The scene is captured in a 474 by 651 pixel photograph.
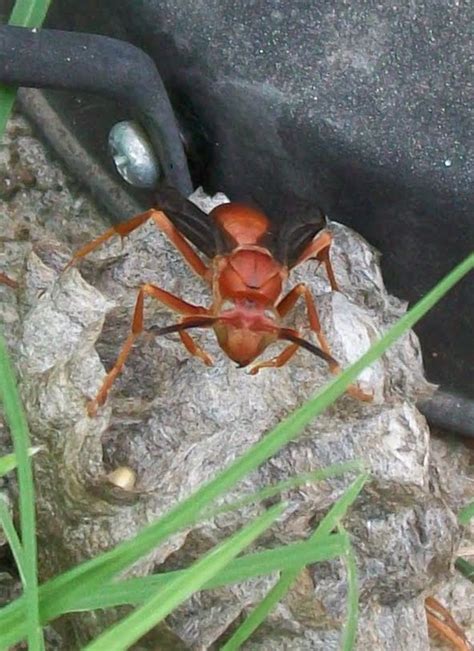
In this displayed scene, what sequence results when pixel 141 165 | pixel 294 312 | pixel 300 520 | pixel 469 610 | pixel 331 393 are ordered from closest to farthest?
pixel 331 393 < pixel 300 520 < pixel 294 312 < pixel 141 165 < pixel 469 610

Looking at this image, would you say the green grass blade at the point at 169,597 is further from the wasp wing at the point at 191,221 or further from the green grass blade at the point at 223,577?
the wasp wing at the point at 191,221

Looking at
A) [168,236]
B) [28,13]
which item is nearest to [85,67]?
[28,13]

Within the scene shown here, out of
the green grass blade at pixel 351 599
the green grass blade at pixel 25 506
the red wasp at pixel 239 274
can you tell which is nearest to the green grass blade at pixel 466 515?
the red wasp at pixel 239 274

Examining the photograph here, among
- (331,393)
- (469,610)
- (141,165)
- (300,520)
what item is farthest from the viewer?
(469,610)

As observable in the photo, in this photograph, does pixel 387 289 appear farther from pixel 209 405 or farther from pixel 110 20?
pixel 110 20

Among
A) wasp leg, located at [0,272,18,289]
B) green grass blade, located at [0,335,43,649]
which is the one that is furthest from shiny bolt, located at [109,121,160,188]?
green grass blade, located at [0,335,43,649]

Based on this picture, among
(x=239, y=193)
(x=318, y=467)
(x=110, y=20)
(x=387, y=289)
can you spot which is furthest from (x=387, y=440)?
(x=110, y=20)
